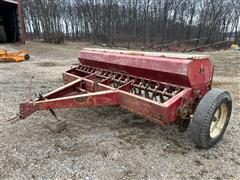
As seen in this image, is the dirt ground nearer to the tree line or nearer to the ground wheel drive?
the ground wheel drive

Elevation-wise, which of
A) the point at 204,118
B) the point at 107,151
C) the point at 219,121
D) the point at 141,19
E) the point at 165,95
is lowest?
the point at 107,151

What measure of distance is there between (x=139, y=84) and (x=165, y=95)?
1.87 feet

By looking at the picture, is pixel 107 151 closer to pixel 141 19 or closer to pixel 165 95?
pixel 165 95

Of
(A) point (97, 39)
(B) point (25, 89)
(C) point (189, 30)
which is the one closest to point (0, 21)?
(A) point (97, 39)

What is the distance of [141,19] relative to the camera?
32.1 m

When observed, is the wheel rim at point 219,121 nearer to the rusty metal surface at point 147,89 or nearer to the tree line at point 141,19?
the rusty metal surface at point 147,89

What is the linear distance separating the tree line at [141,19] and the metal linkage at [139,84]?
82.2 feet

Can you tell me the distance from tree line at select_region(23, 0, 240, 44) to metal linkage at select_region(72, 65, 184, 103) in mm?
25044

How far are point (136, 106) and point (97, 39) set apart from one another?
27.4m

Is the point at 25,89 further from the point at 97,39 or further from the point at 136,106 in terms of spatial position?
the point at 97,39

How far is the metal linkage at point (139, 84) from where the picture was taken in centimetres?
292

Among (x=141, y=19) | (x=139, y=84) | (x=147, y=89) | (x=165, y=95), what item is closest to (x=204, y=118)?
(x=165, y=95)

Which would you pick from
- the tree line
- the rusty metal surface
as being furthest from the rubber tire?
the tree line

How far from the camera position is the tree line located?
2944cm
